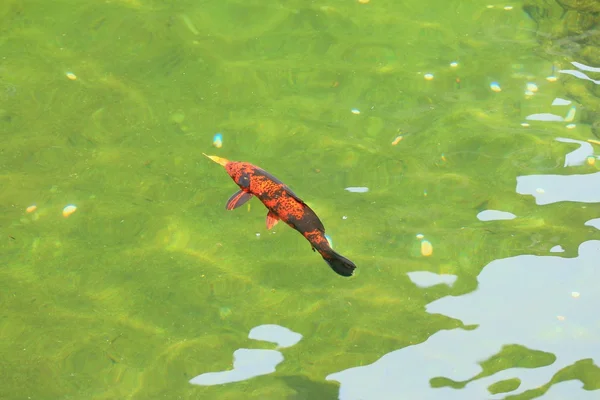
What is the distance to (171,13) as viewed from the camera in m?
5.84

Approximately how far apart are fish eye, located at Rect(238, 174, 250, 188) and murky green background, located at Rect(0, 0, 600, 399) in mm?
520

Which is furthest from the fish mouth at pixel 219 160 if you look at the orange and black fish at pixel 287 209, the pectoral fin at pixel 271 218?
the pectoral fin at pixel 271 218

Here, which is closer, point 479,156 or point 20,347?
point 20,347

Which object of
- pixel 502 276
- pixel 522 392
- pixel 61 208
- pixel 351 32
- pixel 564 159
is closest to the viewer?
pixel 522 392

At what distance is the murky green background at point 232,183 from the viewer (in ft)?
11.8

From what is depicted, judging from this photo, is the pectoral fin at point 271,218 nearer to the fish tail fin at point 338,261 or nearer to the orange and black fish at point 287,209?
the orange and black fish at point 287,209

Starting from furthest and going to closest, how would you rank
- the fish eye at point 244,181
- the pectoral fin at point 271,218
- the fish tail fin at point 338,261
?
the fish eye at point 244,181, the pectoral fin at point 271,218, the fish tail fin at point 338,261

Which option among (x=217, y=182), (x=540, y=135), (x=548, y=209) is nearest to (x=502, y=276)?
(x=548, y=209)

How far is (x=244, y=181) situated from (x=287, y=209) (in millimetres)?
380

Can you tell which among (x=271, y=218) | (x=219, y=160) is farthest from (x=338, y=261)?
(x=219, y=160)

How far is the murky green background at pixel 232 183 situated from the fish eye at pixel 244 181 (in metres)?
0.52

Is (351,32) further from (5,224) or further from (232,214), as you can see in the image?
(5,224)

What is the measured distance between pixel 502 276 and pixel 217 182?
1.90m

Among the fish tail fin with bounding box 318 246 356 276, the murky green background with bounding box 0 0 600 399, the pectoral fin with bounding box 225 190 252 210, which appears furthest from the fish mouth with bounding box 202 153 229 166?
the fish tail fin with bounding box 318 246 356 276
